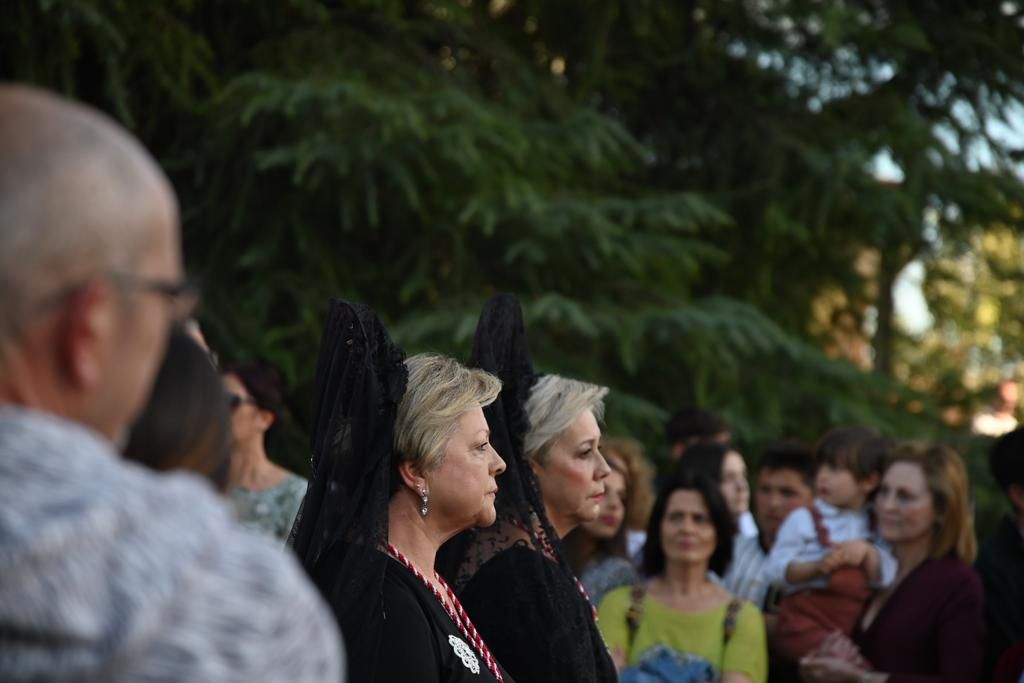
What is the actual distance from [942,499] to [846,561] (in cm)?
49

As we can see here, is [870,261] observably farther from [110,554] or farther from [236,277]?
[110,554]

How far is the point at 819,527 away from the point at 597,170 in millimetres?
2851

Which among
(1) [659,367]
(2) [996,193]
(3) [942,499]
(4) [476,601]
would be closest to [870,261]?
(2) [996,193]

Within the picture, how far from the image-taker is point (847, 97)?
30.0 ft

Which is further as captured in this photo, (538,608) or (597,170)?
(597,170)

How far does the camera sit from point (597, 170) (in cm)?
809

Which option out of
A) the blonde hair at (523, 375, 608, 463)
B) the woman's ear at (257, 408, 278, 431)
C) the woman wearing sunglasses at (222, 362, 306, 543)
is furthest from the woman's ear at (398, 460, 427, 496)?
the woman's ear at (257, 408, 278, 431)

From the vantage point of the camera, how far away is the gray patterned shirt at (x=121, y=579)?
1254 mm

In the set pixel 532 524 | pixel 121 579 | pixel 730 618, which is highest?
pixel 121 579

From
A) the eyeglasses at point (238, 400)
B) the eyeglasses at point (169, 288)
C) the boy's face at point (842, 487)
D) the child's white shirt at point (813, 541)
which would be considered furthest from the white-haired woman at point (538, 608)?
the eyeglasses at point (169, 288)

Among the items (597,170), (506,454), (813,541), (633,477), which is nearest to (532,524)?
(506,454)

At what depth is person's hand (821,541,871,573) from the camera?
231 inches

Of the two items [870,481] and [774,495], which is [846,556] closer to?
[870,481]

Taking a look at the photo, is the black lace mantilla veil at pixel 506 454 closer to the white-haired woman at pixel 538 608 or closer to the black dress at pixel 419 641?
Result: the white-haired woman at pixel 538 608
